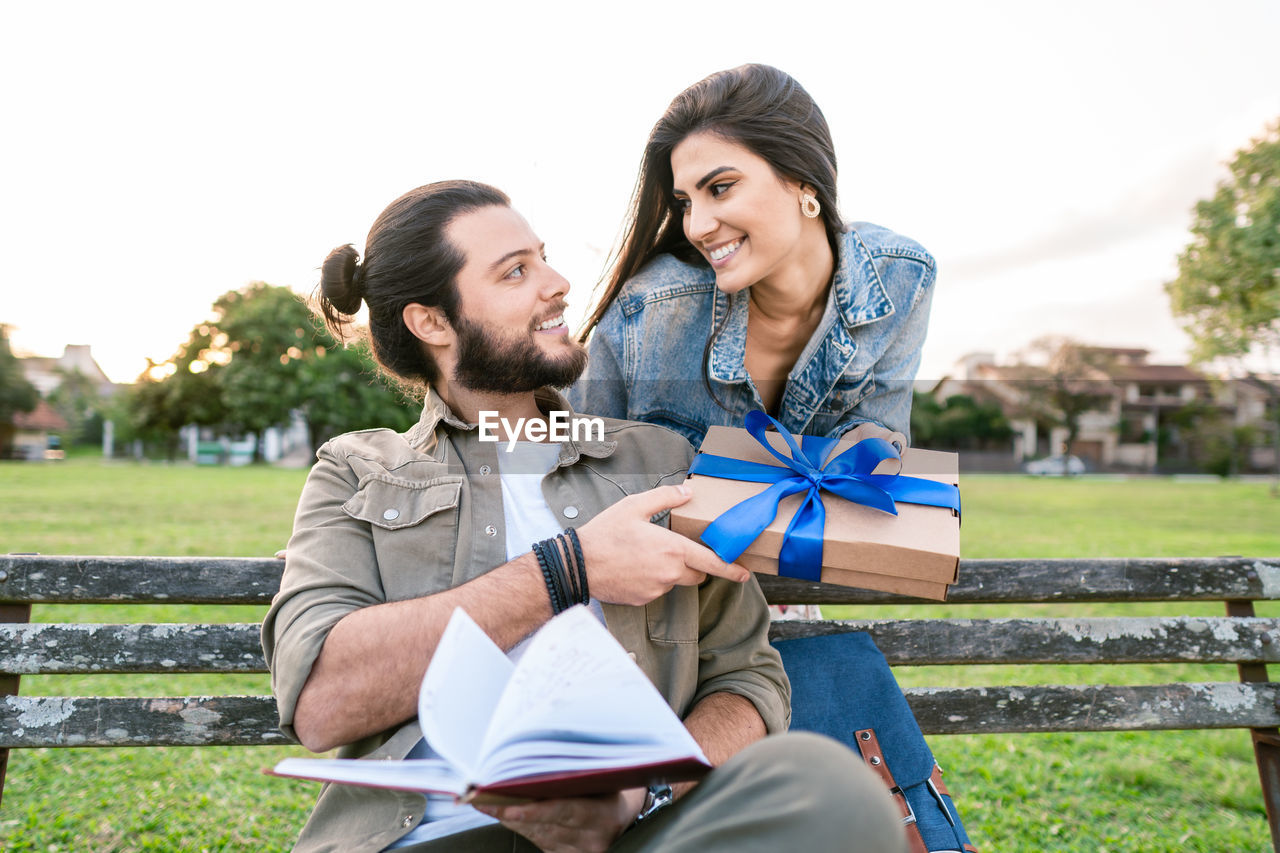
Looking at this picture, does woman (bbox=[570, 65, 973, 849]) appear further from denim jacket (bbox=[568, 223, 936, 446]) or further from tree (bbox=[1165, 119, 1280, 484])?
tree (bbox=[1165, 119, 1280, 484])

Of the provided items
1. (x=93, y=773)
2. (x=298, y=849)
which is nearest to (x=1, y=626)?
(x=298, y=849)

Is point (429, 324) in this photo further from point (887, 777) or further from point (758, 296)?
point (887, 777)

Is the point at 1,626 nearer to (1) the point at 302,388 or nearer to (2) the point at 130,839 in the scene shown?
(2) the point at 130,839

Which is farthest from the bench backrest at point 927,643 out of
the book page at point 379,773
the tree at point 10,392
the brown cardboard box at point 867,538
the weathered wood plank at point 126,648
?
the tree at point 10,392

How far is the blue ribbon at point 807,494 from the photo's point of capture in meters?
1.69

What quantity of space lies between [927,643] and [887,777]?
640mm

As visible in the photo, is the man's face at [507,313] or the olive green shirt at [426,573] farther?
the man's face at [507,313]

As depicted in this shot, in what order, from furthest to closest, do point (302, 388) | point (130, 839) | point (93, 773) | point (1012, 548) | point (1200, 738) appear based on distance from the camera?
point (302, 388) < point (1012, 548) < point (1200, 738) < point (93, 773) < point (130, 839)

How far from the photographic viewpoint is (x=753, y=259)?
2.65 metres

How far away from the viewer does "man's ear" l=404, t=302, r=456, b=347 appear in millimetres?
2473

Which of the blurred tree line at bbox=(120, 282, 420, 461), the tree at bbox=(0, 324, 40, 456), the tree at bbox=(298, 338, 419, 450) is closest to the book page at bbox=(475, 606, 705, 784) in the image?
the blurred tree line at bbox=(120, 282, 420, 461)

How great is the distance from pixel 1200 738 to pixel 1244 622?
7.89ft

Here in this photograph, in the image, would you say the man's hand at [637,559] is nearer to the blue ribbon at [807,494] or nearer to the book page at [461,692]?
the blue ribbon at [807,494]
